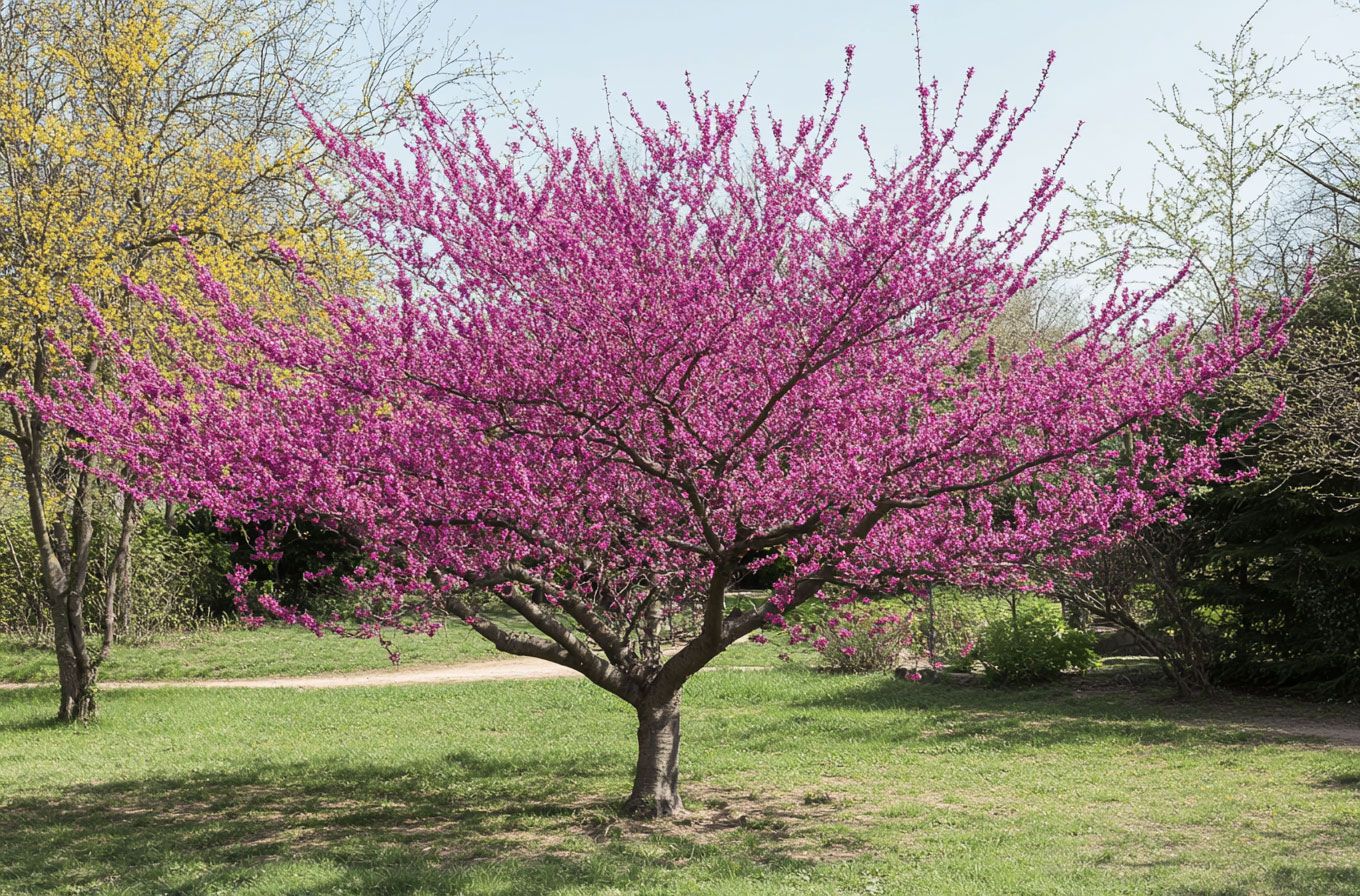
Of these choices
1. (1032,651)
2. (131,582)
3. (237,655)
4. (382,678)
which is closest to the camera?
(1032,651)

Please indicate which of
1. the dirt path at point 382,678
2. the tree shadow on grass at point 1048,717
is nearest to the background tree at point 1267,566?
the tree shadow on grass at point 1048,717

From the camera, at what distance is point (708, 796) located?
7.45 m

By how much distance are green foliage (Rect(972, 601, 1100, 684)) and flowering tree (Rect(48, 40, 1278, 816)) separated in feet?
20.7

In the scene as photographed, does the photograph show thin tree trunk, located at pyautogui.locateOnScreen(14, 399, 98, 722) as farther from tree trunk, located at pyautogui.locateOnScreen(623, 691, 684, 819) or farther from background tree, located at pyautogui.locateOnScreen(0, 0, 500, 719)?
tree trunk, located at pyautogui.locateOnScreen(623, 691, 684, 819)

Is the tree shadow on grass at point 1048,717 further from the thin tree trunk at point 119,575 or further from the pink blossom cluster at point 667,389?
the thin tree trunk at point 119,575

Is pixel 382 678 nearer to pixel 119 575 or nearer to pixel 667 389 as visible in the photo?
pixel 119 575

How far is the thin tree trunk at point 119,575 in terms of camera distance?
550 inches

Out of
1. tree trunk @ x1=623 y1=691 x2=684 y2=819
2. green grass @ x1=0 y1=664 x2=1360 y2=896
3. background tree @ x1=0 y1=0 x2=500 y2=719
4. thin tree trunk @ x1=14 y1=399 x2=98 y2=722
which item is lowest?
green grass @ x1=0 y1=664 x2=1360 y2=896

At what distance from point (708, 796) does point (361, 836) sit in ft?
7.65

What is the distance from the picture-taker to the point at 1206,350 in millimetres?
5008

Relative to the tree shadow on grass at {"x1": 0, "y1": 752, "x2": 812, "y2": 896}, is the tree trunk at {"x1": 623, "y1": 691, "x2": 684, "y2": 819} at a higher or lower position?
higher

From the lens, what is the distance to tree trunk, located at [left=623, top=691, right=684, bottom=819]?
671 centimetres

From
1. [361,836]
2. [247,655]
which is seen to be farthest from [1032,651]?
[247,655]

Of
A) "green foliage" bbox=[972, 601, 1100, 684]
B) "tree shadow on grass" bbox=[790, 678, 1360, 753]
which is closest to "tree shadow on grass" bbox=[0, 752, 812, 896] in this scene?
"tree shadow on grass" bbox=[790, 678, 1360, 753]
